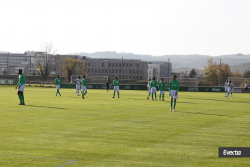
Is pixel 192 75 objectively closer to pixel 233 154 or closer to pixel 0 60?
pixel 0 60

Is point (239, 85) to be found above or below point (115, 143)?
above

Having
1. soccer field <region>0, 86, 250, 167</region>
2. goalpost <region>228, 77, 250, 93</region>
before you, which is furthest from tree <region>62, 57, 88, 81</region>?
soccer field <region>0, 86, 250, 167</region>

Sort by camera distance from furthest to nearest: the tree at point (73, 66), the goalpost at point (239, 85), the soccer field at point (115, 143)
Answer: the tree at point (73, 66) < the goalpost at point (239, 85) < the soccer field at point (115, 143)

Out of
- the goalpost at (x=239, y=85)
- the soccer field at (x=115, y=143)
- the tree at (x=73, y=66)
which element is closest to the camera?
the soccer field at (x=115, y=143)

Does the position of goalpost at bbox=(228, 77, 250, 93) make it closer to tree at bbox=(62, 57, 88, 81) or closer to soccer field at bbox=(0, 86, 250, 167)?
soccer field at bbox=(0, 86, 250, 167)

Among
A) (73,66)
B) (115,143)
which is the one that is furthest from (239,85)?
(73,66)

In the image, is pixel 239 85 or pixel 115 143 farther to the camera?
pixel 239 85

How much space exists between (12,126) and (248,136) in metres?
8.27

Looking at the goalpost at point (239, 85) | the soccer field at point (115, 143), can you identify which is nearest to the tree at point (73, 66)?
the goalpost at point (239, 85)

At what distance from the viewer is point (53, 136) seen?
392 inches

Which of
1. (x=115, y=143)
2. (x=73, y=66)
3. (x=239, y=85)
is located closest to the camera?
(x=115, y=143)

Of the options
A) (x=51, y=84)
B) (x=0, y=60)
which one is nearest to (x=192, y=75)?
(x=51, y=84)

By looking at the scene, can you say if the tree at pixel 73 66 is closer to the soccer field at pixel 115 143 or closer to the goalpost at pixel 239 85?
the goalpost at pixel 239 85

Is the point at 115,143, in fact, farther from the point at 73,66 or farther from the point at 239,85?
the point at 73,66
